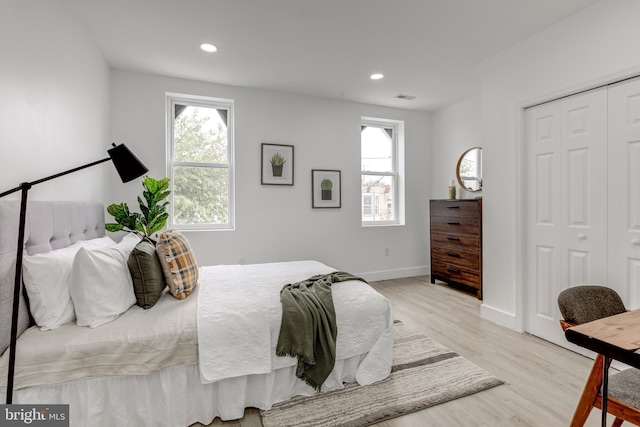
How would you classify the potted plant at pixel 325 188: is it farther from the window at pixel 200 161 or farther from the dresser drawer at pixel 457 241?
the dresser drawer at pixel 457 241

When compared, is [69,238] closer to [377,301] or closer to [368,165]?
[377,301]

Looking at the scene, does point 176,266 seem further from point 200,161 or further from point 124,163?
point 200,161

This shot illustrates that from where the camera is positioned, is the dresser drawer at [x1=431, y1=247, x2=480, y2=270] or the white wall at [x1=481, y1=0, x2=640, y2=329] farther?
the dresser drawer at [x1=431, y1=247, x2=480, y2=270]

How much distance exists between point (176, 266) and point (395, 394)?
5.28ft

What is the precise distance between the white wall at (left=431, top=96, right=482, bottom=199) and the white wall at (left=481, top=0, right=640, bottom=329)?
116 centimetres

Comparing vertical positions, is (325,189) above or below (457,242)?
above

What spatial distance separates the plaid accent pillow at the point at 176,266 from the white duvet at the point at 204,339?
0.07 metres

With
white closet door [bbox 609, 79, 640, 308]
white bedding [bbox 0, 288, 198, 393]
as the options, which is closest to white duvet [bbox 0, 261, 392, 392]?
white bedding [bbox 0, 288, 198, 393]

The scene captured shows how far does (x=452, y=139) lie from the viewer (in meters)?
4.74

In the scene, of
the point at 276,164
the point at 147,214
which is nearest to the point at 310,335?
the point at 147,214

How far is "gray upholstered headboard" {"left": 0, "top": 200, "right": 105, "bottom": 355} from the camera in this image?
4.54 feet

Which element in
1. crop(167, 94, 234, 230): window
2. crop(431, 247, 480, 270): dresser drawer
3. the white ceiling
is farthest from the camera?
crop(431, 247, 480, 270): dresser drawer

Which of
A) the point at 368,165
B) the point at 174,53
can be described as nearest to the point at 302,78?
the point at 174,53

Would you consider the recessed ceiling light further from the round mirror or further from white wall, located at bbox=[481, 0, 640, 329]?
the round mirror
